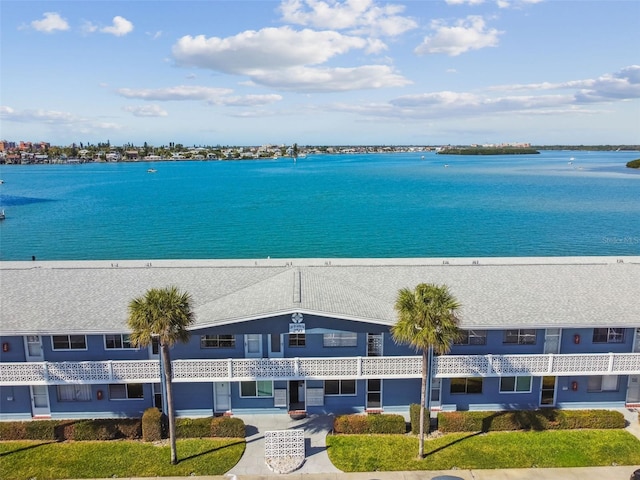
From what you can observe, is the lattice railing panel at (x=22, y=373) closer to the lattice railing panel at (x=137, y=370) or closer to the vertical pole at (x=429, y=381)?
the lattice railing panel at (x=137, y=370)

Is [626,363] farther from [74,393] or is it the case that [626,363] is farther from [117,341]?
[74,393]

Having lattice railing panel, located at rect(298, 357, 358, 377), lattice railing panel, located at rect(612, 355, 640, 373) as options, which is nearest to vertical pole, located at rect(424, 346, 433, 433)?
lattice railing panel, located at rect(298, 357, 358, 377)

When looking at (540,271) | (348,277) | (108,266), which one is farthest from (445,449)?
(108,266)

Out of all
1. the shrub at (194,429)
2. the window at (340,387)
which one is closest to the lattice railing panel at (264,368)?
the shrub at (194,429)

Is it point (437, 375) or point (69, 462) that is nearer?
point (69, 462)

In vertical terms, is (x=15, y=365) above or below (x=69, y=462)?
above

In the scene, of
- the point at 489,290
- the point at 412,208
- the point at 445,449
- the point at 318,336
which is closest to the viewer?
the point at 445,449

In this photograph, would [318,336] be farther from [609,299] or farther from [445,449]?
[609,299]
